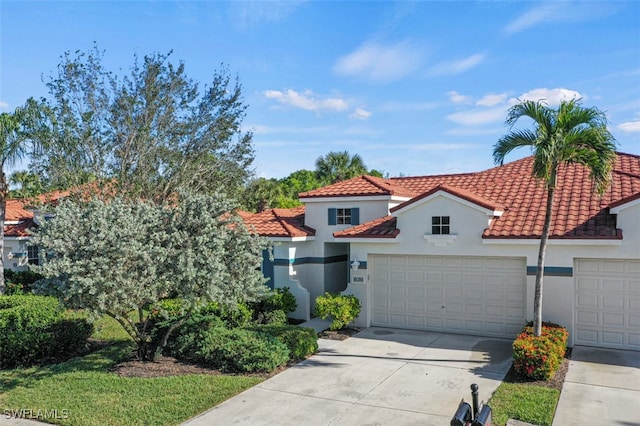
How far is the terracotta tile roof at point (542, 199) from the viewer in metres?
12.6

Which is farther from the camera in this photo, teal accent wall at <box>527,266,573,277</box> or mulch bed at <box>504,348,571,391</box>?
teal accent wall at <box>527,266,573,277</box>

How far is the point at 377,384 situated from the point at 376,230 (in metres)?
6.05

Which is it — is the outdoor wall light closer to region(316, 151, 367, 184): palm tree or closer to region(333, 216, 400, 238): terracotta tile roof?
region(333, 216, 400, 238): terracotta tile roof

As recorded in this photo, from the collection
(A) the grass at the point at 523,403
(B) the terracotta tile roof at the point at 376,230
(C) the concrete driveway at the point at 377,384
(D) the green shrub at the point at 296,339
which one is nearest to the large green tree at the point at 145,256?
(D) the green shrub at the point at 296,339

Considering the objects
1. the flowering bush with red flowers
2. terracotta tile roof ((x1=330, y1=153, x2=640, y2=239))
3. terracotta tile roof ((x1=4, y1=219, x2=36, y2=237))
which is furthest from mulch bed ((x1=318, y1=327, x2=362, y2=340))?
terracotta tile roof ((x1=4, y1=219, x2=36, y2=237))

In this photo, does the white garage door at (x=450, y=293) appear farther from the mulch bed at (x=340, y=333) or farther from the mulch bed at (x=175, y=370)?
the mulch bed at (x=175, y=370)

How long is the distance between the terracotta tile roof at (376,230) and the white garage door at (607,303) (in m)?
5.10

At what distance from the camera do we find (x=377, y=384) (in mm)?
10141

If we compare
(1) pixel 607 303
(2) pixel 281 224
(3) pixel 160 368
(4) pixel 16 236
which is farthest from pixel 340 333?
(4) pixel 16 236

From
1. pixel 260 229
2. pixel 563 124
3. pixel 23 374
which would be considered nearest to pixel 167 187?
pixel 260 229

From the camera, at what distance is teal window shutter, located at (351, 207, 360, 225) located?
17386 mm

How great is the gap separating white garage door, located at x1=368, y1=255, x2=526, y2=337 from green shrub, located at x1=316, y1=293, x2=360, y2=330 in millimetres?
1076

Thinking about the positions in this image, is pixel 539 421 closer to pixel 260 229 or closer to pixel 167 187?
pixel 260 229

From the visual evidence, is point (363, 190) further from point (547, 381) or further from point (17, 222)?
point (17, 222)
